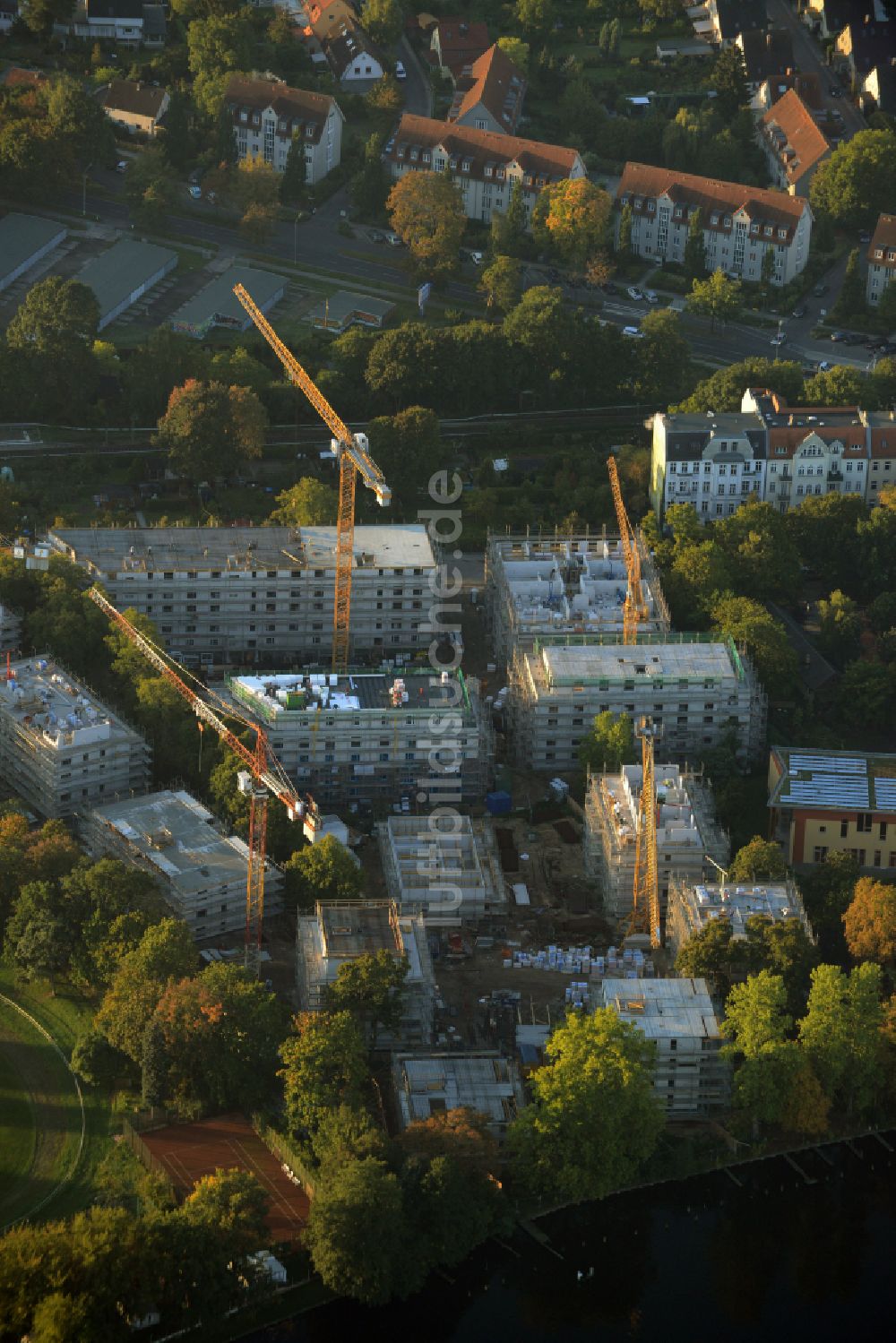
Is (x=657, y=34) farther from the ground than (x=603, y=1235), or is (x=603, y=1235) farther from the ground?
(x=657, y=34)

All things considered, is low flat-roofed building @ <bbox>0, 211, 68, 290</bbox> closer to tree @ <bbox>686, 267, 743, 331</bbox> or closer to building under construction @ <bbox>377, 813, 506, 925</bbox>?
tree @ <bbox>686, 267, 743, 331</bbox>

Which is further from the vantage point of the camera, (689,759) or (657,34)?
(657,34)

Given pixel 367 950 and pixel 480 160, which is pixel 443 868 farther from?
pixel 480 160

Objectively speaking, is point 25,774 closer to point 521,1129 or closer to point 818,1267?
point 521,1129

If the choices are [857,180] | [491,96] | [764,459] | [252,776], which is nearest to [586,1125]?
[252,776]

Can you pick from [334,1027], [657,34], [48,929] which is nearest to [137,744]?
[48,929]

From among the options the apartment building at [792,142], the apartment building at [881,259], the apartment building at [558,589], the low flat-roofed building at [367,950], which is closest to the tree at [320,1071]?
the low flat-roofed building at [367,950]

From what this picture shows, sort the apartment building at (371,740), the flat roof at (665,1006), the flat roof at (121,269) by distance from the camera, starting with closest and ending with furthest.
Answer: the flat roof at (665,1006) < the apartment building at (371,740) < the flat roof at (121,269)

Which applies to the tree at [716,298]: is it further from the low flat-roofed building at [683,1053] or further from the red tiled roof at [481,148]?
the low flat-roofed building at [683,1053]
